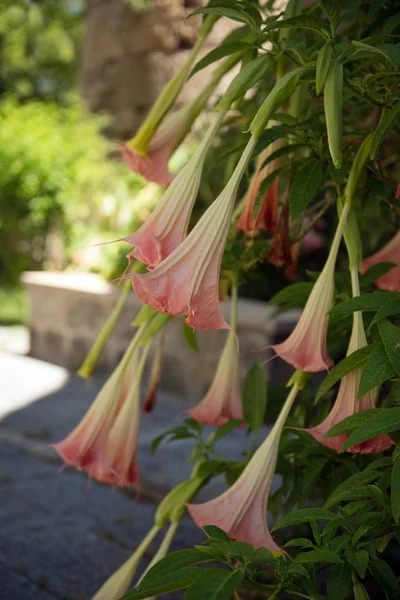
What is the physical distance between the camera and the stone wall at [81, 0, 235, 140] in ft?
16.8

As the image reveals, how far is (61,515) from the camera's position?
1986mm

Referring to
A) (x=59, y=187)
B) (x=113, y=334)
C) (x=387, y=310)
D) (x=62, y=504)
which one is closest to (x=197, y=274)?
(x=387, y=310)

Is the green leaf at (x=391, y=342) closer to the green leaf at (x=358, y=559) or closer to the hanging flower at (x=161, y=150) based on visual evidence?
the green leaf at (x=358, y=559)

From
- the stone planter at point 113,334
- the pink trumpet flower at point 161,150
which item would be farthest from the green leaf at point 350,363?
the stone planter at point 113,334

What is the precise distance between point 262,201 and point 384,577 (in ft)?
1.42

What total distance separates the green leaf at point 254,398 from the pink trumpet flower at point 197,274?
39cm

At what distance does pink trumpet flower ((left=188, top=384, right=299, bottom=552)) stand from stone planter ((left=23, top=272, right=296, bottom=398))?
6.84ft

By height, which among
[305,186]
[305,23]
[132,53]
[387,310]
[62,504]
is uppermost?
[132,53]

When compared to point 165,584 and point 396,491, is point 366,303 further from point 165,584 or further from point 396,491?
point 165,584

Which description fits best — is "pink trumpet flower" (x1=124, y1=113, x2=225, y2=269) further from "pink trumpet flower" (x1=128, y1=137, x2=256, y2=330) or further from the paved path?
the paved path

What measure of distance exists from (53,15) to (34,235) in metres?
6.63

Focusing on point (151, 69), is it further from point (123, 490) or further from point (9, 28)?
point (9, 28)

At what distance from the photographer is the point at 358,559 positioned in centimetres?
66

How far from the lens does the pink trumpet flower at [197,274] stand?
64 cm
